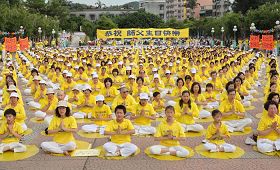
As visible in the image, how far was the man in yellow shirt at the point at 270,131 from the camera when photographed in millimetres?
6699

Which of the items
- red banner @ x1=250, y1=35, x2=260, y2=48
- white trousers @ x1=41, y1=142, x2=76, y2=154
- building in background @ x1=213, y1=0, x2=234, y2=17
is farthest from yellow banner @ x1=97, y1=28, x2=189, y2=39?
building in background @ x1=213, y1=0, x2=234, y2=17

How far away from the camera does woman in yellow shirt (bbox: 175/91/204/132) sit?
25.8 feet

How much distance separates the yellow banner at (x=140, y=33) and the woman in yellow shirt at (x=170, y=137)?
37.7m

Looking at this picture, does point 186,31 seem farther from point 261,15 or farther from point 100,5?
point 100,5

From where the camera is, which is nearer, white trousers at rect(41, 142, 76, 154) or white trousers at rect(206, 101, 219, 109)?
white trousers at rect(41, 142, 76, 154)

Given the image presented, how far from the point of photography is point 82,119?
9586 mm

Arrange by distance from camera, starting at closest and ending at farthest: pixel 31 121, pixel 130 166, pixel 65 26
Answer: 1. pixel 130 166
2. pixel 31 121
3. pixel 65 26

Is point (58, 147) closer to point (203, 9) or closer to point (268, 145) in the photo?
point (268, 145)

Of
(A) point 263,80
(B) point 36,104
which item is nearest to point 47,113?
(B) point 36,104

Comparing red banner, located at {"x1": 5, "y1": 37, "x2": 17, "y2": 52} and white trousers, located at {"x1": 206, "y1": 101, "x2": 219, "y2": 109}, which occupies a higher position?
red banner, located at {"x1": 5, "y1": 37, "x2": 17, "y2": 52}

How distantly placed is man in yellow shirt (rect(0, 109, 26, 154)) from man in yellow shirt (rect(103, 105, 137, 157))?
1558 mm

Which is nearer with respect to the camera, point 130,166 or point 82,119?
point 130,166

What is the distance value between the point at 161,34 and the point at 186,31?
9.60 ft

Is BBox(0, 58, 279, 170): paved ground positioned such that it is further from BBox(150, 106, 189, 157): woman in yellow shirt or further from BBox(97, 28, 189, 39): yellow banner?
BBox(97, 28, 189, 39): yellow banner
